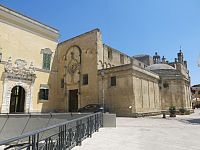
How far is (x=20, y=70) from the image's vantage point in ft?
77.6

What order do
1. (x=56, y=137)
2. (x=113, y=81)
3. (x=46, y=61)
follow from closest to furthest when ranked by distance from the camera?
(x=56, y=137) → (x=113, y=81) → (x=46, y=61)

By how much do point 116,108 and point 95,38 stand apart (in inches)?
363

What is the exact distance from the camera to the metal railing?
4379mm

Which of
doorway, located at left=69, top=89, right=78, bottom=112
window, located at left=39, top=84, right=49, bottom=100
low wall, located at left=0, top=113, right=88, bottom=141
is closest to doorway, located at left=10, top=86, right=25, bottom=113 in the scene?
window, located at left=39, top=84, right=49, bottom=100

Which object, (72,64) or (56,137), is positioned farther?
(72,64)

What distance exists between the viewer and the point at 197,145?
7.31 m

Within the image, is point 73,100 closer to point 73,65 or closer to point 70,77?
point 70,77

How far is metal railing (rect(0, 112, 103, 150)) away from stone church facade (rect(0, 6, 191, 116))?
1240 centimetres

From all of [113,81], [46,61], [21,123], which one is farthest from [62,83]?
[21,123]

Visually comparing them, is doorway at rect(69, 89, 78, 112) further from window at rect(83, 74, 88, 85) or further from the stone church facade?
window at rect(83, 74, 88, 85)

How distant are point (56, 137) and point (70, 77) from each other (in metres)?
21.4

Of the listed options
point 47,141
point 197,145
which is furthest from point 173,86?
point 47,141

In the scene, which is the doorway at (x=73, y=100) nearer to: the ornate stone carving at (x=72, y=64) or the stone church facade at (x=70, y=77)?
the stone church facade at (x=70, y=77)


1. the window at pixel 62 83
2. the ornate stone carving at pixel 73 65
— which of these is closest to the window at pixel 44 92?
the window at pixel 62 83
